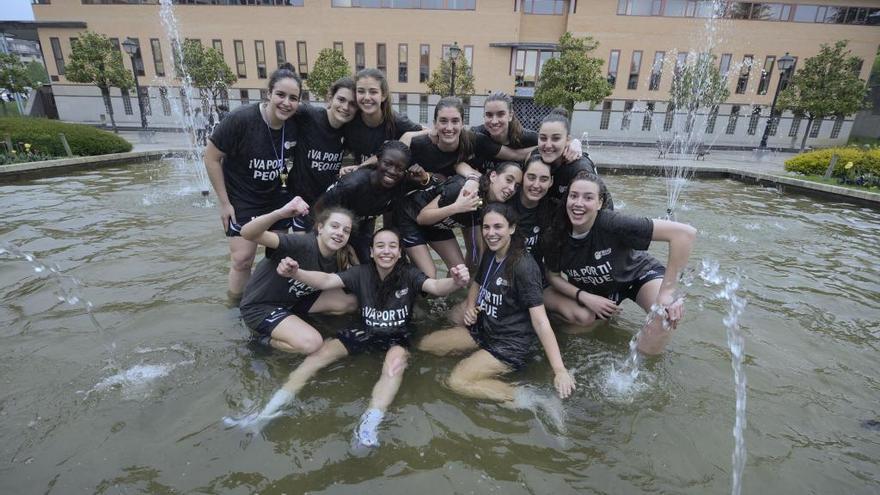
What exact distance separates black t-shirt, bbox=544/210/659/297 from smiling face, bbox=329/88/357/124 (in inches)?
85.0

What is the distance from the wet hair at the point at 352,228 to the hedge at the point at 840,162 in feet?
47.5

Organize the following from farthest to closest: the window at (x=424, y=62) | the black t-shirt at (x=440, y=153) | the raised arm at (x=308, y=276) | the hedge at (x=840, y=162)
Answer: the window at (x=424, y=62) < the hedge at (x=840, y=162) < the black t-shirt at (x=440, y=153) < the raised arm at (x=308, y=276)

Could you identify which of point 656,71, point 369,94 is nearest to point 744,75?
point 656,71

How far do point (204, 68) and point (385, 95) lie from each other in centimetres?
2923

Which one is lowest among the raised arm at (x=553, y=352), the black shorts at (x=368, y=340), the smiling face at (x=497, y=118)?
the black shorts at (x=368, y=340)

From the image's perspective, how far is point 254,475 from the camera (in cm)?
250

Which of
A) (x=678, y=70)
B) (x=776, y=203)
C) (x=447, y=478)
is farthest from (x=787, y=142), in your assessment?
(x=447, y=478)

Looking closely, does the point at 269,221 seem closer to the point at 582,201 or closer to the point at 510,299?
the point at 510,299

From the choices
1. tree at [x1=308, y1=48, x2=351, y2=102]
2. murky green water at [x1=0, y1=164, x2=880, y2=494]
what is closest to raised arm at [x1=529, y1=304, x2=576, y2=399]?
murky green water at [x1=0, y1=164, x2=880, y2=494]

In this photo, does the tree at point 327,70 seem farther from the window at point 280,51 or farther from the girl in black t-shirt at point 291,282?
the girl in black t-shirt at point 291,282

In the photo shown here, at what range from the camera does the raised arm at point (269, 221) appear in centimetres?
303

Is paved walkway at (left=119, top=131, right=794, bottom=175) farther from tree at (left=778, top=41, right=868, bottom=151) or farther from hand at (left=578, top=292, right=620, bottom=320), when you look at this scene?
hand at (left=578, top=292, right=620, bottom=320)

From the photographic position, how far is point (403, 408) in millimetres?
3111

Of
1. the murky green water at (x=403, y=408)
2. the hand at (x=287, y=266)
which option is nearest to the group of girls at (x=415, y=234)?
the hand at (x=287, y=266)
